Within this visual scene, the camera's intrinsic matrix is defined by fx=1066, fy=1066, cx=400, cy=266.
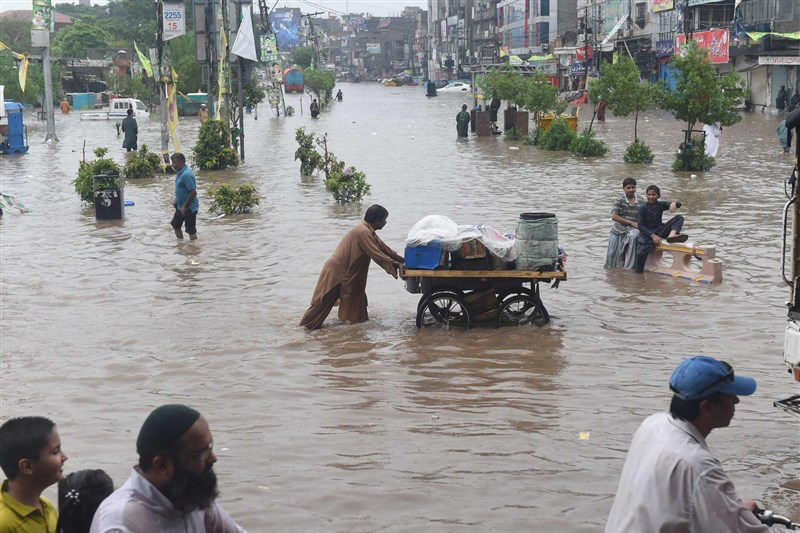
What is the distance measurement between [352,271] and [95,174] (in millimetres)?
10326

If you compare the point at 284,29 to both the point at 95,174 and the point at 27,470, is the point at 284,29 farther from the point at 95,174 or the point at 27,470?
the point at 27,470

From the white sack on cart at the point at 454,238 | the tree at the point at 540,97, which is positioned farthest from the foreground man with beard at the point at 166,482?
the tree at the point at 540,97

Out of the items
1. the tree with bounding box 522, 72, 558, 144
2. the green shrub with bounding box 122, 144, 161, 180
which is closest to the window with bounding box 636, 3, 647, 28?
the tree with bounding box 522, 72, 558, 144

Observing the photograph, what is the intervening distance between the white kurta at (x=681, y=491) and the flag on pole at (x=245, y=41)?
26463 mm

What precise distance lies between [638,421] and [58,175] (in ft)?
72.6

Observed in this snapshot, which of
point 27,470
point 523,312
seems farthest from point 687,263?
point 27,470

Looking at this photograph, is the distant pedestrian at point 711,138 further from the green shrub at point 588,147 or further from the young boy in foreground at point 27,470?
the young boy in foreground at point 27,470

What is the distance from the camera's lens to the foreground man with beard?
123 inches

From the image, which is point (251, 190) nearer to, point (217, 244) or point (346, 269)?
point (217, 244)

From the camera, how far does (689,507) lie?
3.36 metres

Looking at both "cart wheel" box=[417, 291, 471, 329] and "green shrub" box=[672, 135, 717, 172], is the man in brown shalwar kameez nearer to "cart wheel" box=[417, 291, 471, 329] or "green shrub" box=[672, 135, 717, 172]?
"cart wheel" box=[417, 291, 471, 329]

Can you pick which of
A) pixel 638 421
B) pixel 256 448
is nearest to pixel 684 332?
pixel 638 421

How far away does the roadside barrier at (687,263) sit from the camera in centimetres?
1241

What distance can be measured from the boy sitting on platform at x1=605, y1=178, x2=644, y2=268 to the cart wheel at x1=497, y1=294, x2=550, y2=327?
297cm
